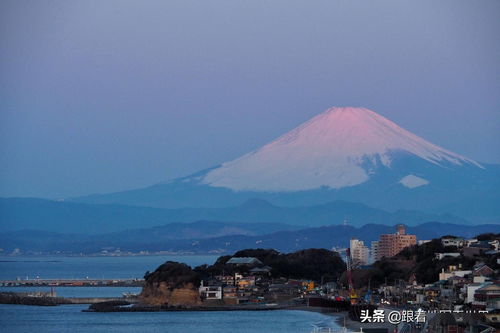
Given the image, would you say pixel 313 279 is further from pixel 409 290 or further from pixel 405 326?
pixel 405 326

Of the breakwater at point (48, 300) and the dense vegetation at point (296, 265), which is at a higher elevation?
the dense vegetation at point (296, 265)

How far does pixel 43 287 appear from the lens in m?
77.6

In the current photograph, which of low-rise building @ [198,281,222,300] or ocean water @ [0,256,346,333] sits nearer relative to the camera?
ocean water @ [0,256,346,333]

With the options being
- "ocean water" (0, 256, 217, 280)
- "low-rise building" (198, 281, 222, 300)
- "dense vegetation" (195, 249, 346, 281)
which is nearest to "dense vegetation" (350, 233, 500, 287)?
"low-rise building" (198, 281, 222, 300)

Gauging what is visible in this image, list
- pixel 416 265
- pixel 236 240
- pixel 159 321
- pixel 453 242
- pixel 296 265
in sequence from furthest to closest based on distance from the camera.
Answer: pixel 236 240
pixel 296 265
pixel 453 242
pixel 416 265
pixel 159 321

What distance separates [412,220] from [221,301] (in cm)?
13314

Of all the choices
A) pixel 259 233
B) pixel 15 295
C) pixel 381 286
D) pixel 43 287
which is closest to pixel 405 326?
pixel 381 286

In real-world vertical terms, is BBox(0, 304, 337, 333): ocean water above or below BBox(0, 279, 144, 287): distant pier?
below

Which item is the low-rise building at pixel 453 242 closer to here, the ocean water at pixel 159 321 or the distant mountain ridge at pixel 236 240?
the ocean water at pixel 159 321

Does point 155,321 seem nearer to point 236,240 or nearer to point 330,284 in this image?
point 330,284

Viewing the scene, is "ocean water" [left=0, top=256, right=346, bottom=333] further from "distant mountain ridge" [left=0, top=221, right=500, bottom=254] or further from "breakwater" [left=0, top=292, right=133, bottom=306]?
"distant mountain ridge" [left=0, top=221, right=500, bottom=254]

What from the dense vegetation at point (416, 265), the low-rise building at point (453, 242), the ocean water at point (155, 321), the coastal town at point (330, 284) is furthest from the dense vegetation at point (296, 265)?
the ocean water at point (155, 321)

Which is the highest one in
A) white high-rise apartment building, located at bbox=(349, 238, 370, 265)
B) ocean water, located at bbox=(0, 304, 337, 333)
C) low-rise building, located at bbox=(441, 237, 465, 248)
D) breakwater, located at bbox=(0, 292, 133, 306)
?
white high-rise apartment building, located at bbox=(349, 238, 370, 265)

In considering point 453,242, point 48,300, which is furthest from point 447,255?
point 48,300
